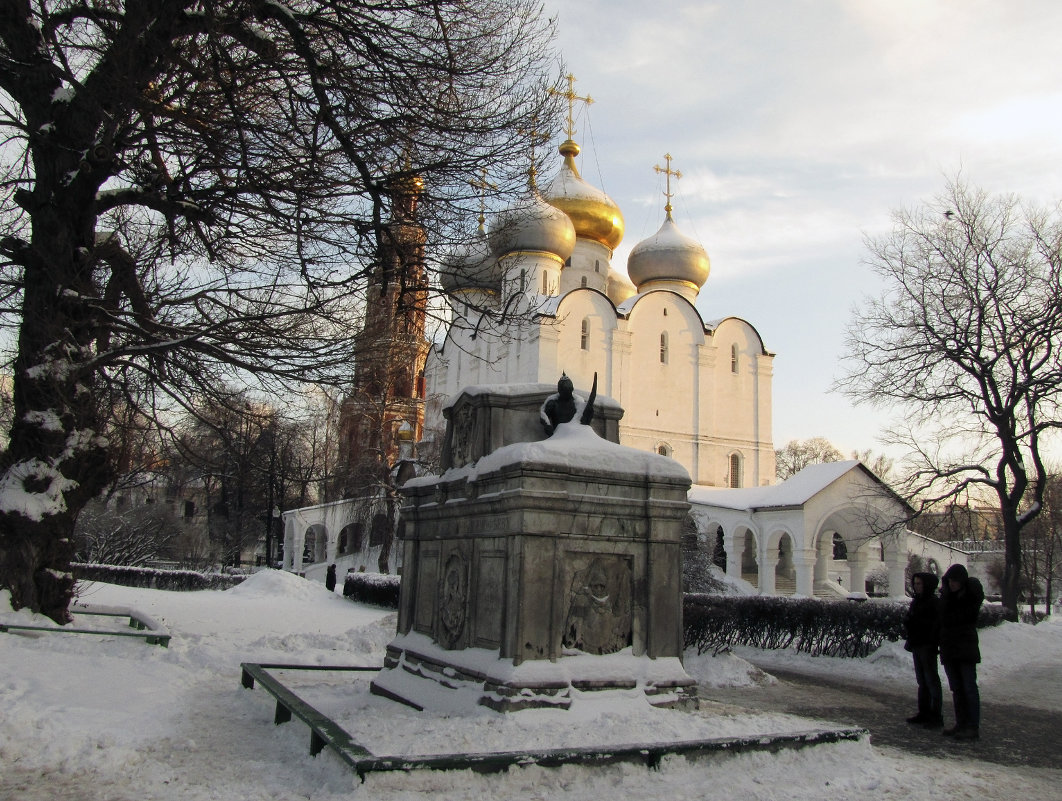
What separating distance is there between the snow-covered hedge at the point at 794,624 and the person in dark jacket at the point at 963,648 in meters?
4.76

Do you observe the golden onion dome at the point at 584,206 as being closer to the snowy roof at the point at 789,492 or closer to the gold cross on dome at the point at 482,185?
the snowy roof at the point at 789,492

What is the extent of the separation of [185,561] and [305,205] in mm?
30292

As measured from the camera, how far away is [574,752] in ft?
14.2

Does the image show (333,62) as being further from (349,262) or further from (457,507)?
(457,507)

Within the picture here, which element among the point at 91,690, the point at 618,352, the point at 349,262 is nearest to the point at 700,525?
the point at 618,352

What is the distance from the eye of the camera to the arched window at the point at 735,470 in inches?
1425

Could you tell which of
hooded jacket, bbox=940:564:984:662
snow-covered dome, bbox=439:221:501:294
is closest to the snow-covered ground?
hooded jacket, bbox=940:564:984:662

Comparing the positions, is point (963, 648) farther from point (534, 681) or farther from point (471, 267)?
point (471, 267)

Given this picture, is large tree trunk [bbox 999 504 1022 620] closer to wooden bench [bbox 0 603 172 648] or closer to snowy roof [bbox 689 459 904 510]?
snowy roof [bbox 689 459 904 510]

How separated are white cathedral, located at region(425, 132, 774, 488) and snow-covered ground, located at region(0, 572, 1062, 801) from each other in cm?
2399

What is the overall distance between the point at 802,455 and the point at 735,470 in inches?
1010

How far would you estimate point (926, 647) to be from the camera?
731 centimetres

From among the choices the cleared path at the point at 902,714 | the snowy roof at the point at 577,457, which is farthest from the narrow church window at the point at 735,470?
the snowy roof at the point at 577,457

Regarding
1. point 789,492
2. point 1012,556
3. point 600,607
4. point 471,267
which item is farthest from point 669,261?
point 600,607
